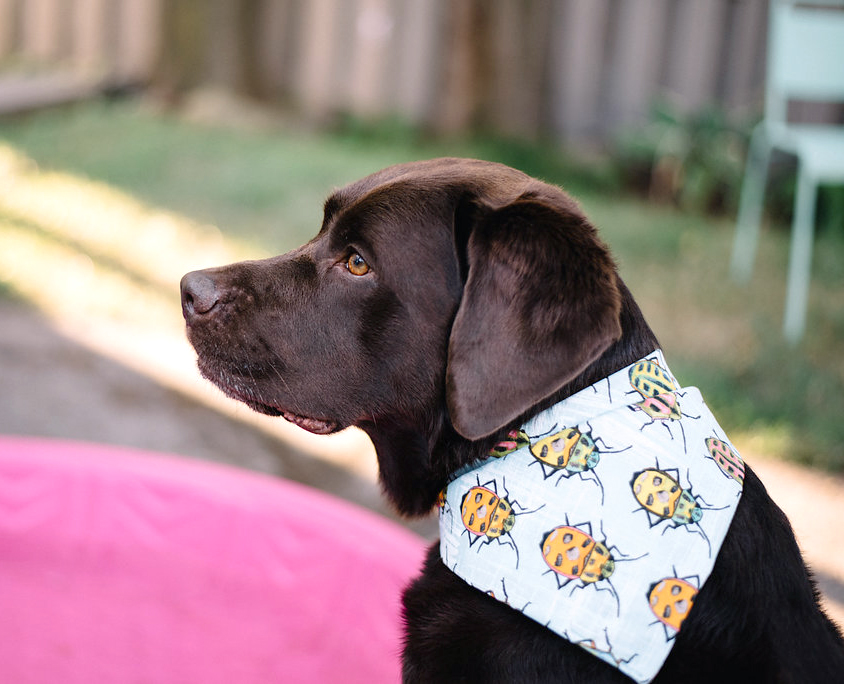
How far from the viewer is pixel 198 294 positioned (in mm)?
1878

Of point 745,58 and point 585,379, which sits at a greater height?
point 745,58

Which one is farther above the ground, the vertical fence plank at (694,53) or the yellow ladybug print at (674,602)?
the vertical fence plank at (694,53)

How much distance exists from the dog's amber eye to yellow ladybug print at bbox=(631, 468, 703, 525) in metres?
0.66

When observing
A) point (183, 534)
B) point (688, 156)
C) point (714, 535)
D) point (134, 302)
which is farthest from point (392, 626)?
point (688, 156)

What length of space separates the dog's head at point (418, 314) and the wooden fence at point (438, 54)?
676cm

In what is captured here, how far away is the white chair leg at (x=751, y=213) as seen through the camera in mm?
6238

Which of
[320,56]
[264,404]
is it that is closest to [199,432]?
[264,404]

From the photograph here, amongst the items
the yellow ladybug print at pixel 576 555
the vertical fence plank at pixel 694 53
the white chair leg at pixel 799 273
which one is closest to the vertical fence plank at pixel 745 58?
the vertical fence plank at pixel 694 53

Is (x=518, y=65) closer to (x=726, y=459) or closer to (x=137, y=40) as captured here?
(x=137, y=40)

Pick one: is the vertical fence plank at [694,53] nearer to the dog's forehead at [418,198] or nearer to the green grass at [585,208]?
the green grass at [585,208]

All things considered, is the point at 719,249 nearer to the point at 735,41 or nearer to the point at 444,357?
the point at 735,41

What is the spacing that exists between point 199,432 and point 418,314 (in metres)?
2.41

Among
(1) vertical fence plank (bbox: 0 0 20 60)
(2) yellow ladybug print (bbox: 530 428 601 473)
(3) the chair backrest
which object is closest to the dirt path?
(2) yellow ladybug print (bbox: 530 428 601 473)

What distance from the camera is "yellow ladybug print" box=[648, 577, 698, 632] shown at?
1.48 meters
